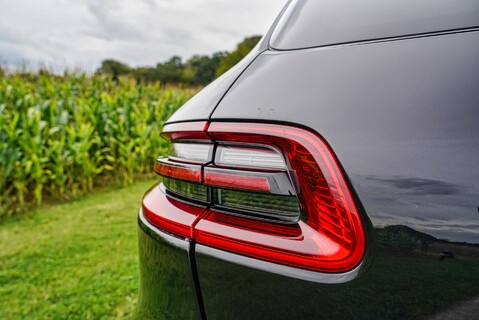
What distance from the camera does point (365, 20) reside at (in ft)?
2.67

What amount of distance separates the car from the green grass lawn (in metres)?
1.75

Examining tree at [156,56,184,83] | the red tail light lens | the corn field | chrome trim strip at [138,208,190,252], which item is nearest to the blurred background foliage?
the corn field

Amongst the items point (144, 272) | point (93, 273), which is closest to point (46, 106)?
point (93, 273)

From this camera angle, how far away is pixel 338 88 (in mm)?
695

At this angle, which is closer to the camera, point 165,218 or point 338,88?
point 338,88

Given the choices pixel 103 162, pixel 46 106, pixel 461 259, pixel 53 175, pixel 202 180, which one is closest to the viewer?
pixel 461 259

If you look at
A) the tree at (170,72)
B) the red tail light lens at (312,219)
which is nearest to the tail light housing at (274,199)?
the red tail light lens at (312,219)

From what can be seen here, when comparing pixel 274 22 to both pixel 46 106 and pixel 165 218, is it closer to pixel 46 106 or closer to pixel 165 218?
pixel 165 218

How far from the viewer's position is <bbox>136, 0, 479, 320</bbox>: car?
0.58m

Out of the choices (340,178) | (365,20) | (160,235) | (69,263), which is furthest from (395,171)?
(69,263)

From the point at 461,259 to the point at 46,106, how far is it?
18.8 ft

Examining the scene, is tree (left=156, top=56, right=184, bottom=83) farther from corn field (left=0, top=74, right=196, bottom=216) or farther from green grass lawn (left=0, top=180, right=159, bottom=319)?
green grass lawn (left=0, top=180, right=159, bottom=319)

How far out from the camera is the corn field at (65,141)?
4309 mm

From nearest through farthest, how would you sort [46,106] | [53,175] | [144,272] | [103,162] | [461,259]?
1. [461,259]
2. [144,272]
3. [53,175]
4. [46,106]
5. [103,162]
